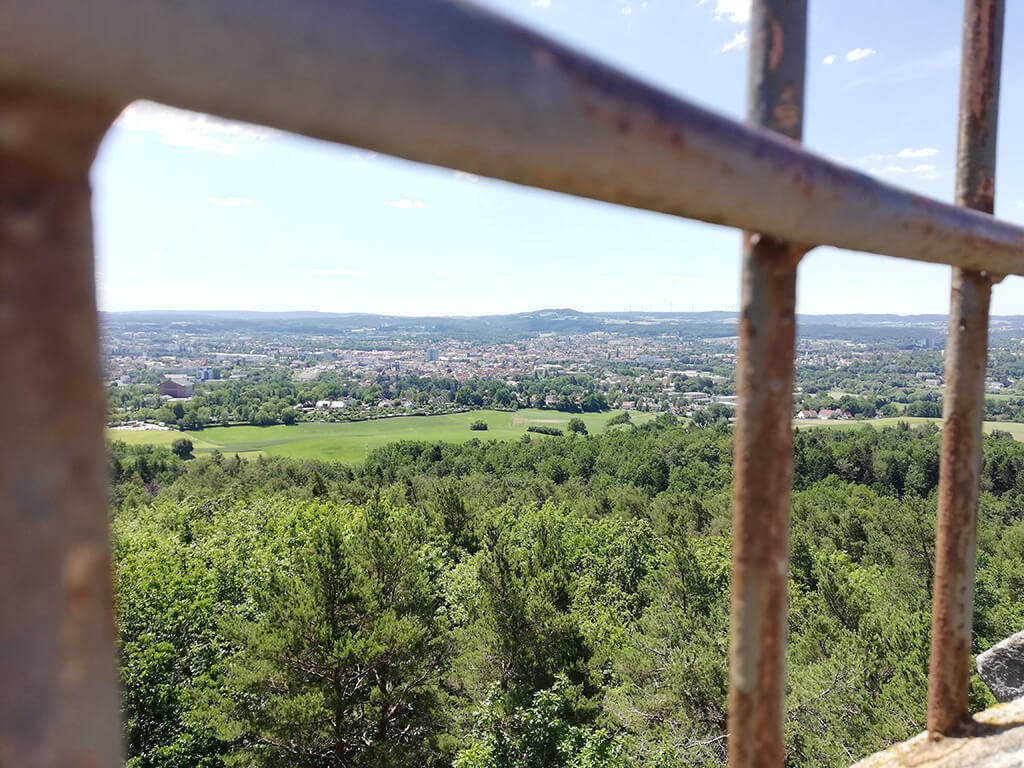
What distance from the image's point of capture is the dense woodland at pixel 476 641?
1162cm

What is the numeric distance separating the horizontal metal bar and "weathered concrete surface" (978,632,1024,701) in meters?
3.27

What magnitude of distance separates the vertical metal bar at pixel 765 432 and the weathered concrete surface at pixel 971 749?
1.19m

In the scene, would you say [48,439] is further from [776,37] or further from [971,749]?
[971,749]

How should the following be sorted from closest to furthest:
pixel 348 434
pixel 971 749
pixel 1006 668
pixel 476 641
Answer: pixel 971 749 < pixel 1006 668 < pixel 476 641 < pixel 348 434

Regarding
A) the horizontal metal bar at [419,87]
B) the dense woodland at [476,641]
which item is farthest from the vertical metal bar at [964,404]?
the dense woodland at [476,641]

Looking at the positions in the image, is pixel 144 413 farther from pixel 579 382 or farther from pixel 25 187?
pixel 25 187

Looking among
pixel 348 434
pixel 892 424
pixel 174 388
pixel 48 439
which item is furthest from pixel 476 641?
pixel 174 388

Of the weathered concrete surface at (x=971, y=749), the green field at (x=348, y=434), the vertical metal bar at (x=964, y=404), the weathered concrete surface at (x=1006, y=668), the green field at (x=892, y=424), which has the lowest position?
the green field at (x=348, y=434)

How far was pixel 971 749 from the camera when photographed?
7.18 feet

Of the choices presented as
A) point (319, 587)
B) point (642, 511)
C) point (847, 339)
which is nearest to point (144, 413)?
point (642, 511)

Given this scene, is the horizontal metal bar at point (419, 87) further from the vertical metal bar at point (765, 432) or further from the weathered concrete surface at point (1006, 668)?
the weathered concrete surface at point (1006, 668)

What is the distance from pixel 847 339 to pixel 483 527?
151 meters

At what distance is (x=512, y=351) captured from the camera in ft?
582

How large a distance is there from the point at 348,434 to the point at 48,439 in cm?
7993
